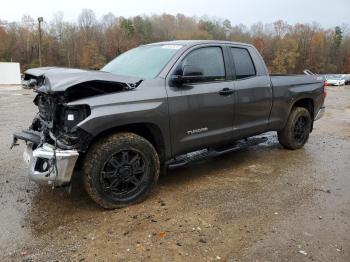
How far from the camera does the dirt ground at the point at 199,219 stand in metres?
3.29

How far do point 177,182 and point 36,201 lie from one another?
180 cm

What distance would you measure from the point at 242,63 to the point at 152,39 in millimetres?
88510

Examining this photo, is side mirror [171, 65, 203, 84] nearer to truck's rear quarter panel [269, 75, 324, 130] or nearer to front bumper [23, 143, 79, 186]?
front bumper [23, 143, 79, 186]

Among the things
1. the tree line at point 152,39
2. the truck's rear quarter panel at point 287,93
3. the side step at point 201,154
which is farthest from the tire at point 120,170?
the tree line at point 152,39

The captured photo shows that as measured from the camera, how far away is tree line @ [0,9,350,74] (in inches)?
3120

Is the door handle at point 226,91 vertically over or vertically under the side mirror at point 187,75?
under

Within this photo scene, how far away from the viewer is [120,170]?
161 inches

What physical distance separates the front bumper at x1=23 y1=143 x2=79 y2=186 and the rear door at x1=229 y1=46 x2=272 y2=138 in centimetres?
247

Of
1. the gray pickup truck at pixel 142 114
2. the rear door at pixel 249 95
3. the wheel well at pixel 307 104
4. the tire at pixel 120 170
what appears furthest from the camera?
the wheel well at pixel 307 104

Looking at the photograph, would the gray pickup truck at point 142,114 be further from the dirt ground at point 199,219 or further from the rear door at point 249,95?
the dirt ground at point 199,219

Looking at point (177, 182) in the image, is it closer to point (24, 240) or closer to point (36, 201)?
point (36, 201)

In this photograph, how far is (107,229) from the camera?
3.69 m

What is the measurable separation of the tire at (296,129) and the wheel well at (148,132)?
2.93 metres

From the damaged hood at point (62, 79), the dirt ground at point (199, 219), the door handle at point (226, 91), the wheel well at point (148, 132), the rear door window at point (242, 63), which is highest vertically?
the rear door window at point (242, 63)
